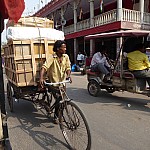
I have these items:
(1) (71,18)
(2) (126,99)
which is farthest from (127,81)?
(1) (71,18)

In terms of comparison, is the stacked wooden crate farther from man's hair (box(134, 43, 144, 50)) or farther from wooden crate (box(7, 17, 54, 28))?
man's hair (box(134, 43, 144, 50))

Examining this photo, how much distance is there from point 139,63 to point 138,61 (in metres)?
0.07

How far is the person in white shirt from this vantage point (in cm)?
666

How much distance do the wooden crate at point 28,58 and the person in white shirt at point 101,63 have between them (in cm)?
276

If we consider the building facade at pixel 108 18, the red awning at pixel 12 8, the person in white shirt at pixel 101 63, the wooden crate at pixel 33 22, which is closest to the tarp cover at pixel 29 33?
the wooden crate at pixel 33 22

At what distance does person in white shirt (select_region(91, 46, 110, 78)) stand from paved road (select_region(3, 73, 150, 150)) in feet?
3.41

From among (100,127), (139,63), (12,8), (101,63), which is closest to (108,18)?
(101,63)

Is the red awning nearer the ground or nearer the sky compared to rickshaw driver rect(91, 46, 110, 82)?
nearer the sky

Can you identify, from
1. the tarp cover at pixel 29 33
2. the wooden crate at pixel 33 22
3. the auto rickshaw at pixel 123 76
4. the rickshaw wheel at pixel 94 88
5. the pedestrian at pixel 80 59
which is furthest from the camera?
the pedestrian at pixel 80 59

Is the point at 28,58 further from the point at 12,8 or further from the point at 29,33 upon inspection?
the point at 12,8

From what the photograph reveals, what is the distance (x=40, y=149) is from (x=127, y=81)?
3420mm

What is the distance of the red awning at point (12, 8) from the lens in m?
1.78

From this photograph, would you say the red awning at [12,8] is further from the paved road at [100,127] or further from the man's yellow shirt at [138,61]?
the man's yellow shirt at [138,61]

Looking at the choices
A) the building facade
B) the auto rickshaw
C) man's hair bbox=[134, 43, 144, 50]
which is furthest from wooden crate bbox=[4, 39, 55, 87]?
the building facade
